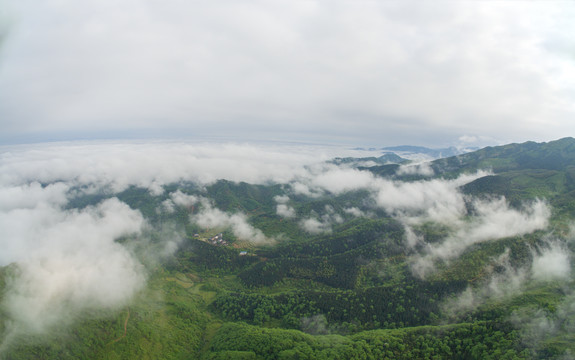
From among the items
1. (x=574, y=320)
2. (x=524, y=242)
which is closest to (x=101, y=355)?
(x=574, y=320)

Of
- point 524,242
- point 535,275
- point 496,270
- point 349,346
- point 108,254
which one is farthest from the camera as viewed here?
point 108,254

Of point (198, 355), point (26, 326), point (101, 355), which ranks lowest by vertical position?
point (198, 355)

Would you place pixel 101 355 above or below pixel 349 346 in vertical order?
below

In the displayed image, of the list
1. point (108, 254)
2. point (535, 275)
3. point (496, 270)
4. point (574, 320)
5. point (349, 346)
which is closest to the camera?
point (574, 320)

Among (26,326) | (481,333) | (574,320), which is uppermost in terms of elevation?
(574,320)

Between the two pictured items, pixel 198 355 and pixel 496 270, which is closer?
pixel 198 355

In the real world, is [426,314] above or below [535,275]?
below

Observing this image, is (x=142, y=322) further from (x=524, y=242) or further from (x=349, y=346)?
(x=524, y=242)

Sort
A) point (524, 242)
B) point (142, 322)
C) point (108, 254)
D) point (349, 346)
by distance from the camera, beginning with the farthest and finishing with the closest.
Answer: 1. point (108, 254)
2. point (524, 242)
3. point (142, 322)
4. point (349, 346)

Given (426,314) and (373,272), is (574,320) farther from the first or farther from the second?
(373,272)

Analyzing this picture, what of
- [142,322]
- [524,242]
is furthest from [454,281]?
[142,322]
